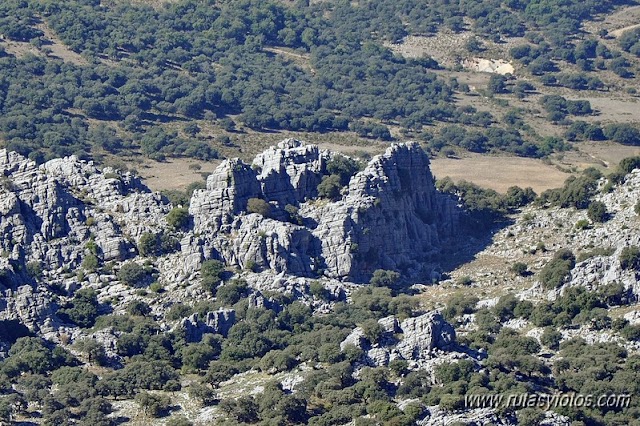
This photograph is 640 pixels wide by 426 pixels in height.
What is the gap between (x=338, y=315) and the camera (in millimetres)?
133250

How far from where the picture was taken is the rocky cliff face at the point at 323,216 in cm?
14038

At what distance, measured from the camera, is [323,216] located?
145375mm

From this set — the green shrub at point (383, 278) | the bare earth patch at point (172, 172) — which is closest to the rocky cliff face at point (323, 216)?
the green shrub at point (383, 278)

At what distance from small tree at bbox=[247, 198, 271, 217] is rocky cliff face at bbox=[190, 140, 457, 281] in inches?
19.0

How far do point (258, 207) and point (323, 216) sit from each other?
16.3 feet

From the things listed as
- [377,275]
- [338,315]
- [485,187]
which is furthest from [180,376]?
[485,187]

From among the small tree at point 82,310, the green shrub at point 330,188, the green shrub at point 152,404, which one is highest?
the green shrub at point 330,188

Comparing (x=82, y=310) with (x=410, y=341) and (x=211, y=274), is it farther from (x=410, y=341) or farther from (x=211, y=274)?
(x=410, y=341)

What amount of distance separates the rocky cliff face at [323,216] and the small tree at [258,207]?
19.0 inches

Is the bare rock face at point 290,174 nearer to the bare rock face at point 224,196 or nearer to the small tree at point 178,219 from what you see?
the bare rock face at point 224,196

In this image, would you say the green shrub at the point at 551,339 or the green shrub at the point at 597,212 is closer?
the green shrub at the point at 551,339

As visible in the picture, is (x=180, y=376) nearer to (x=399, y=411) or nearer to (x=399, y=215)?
(x=399, y=411)

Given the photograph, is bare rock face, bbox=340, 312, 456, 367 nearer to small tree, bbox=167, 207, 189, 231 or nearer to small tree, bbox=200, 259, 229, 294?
small tree, bbox=200, 259, 229, 294

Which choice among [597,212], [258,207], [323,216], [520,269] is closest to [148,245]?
[258,207]
